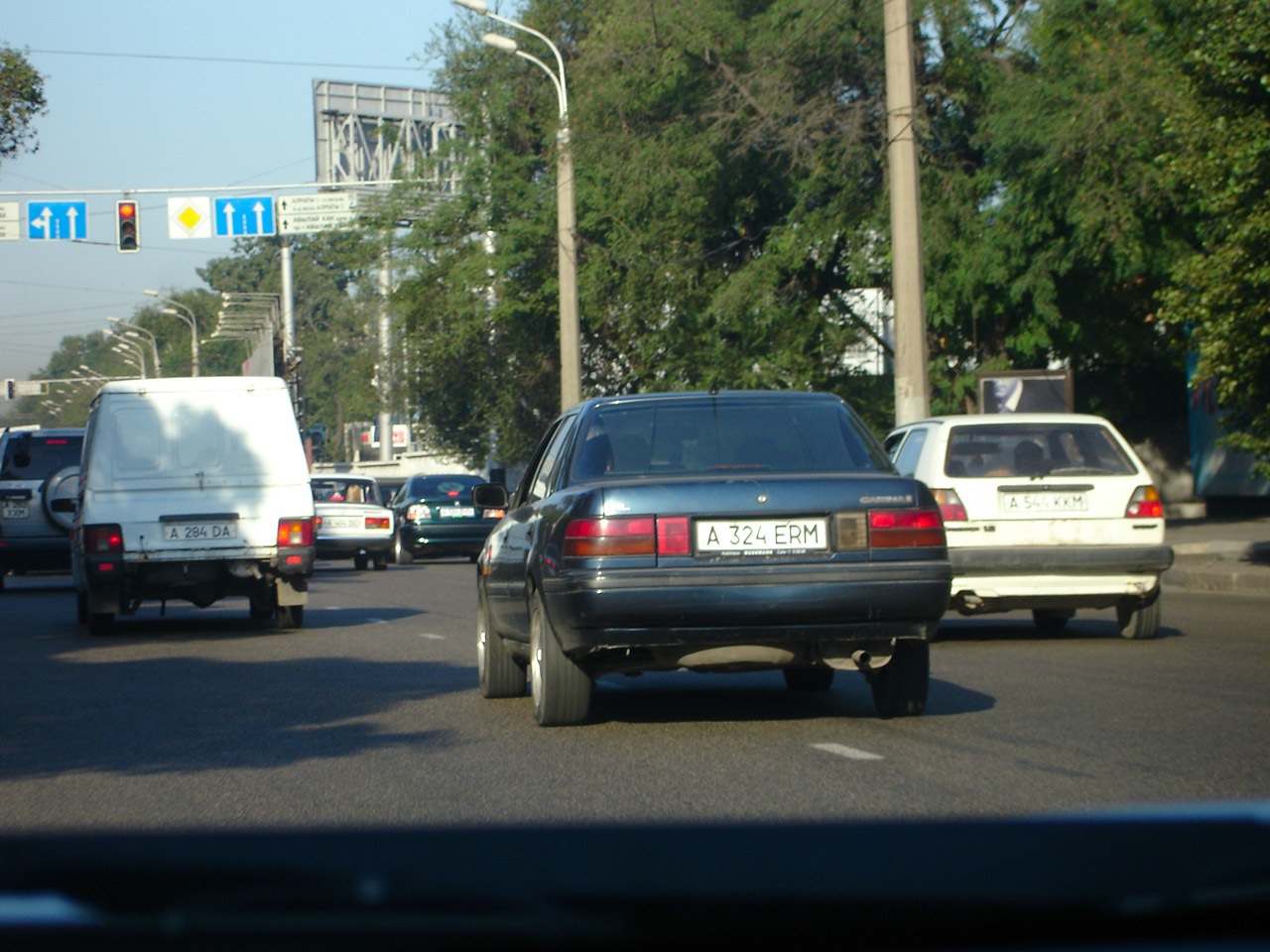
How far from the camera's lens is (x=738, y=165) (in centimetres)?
3042

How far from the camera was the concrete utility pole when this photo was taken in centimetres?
1894

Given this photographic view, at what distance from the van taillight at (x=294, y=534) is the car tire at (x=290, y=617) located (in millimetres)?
585

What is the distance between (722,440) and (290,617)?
8.26m

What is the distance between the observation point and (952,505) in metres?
12.3

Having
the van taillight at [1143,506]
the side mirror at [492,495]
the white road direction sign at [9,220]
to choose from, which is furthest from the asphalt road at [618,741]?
the white road direction sign at [9,220]

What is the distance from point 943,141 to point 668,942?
26.8 meters

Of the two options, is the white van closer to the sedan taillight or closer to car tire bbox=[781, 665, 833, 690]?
car tire bbox=[781, 665, 833, 690]

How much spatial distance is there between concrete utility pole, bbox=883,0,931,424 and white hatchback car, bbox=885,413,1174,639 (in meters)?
6.29

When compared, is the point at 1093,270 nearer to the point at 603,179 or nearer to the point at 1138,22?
the point at 1138,22

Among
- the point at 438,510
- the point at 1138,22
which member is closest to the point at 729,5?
the point at 1138,22

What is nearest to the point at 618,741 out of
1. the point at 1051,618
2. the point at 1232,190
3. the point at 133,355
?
the point at 1051,618

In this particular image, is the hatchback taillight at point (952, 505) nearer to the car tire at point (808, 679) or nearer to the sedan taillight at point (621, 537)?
the car tire at point (808, 679)

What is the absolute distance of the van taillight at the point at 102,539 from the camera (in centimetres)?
1491

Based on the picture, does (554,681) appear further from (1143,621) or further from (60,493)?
(60,493)
